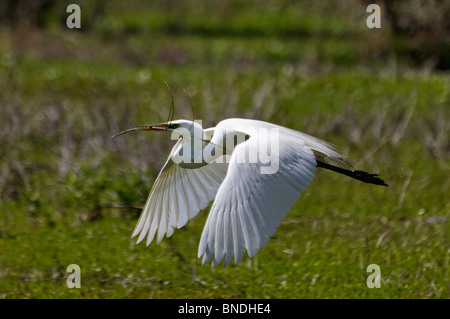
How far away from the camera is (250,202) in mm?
3561

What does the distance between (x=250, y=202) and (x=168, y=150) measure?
154 inches

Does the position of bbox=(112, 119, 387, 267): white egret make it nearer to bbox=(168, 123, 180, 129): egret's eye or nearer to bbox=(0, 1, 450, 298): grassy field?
bbox=(168, 123, 180, 129): egret's eye

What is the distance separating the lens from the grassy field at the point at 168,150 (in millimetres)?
5402

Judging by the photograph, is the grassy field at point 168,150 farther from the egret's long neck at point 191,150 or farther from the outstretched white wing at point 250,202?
the outstretched white wing at point 250,202

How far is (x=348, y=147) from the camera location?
27.6 ft

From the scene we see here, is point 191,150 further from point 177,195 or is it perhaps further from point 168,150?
point 168,150

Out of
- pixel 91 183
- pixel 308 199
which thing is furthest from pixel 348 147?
pixel 91 183

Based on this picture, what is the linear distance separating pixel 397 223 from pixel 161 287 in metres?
1.97

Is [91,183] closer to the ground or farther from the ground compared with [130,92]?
closer to the ground

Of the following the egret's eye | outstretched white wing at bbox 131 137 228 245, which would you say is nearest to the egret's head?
the egret's eye

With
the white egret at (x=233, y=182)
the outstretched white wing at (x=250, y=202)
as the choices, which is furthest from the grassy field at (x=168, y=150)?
the outstretched white wing at (x=250, y=202)

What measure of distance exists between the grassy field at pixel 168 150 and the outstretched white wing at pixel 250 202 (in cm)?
154
